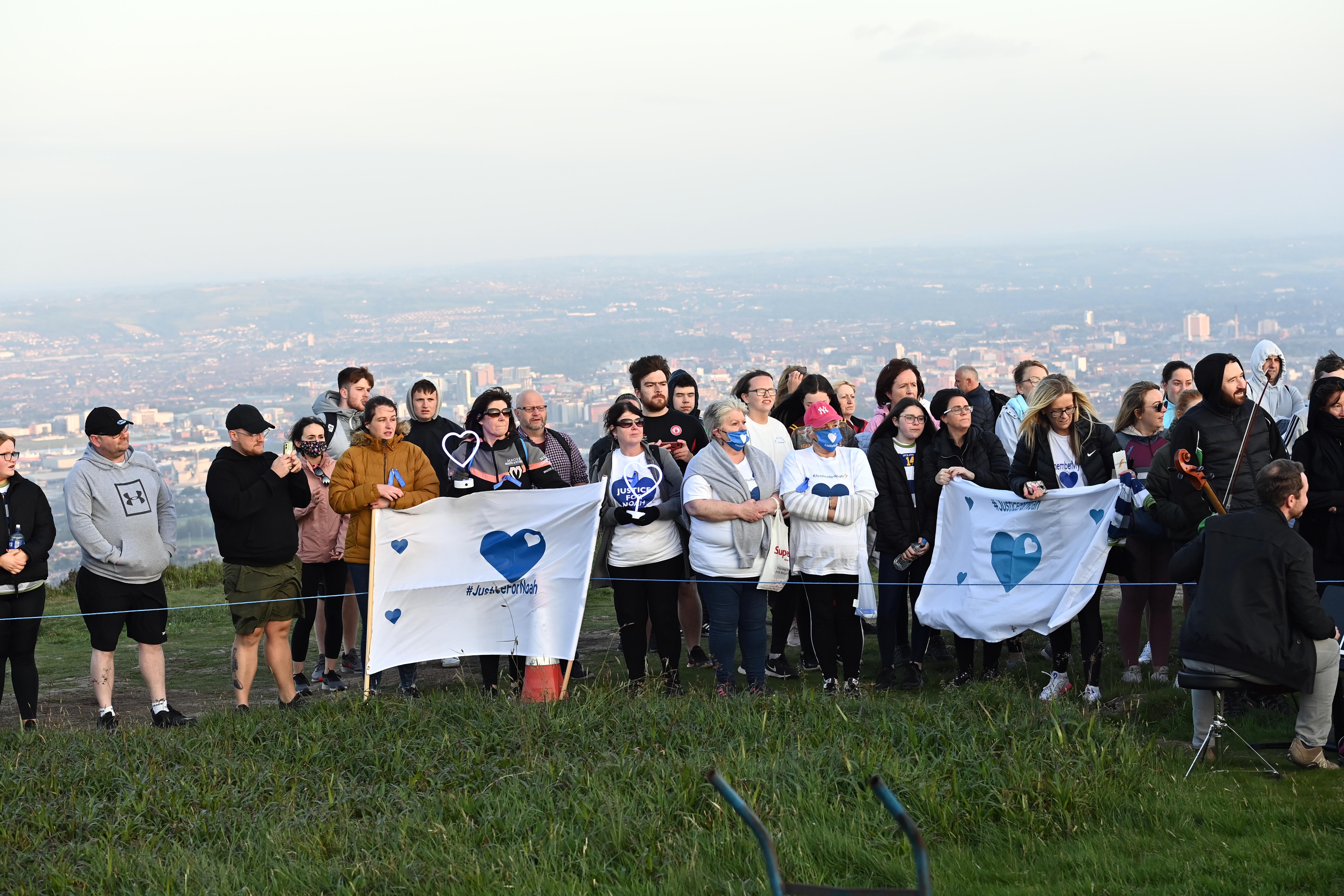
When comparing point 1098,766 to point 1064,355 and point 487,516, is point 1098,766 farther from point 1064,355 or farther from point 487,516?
point 1064,355

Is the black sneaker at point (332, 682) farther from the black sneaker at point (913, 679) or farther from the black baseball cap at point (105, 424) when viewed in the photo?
the black sneaker at point (913, 679)

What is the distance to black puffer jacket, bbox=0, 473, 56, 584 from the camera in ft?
30.3

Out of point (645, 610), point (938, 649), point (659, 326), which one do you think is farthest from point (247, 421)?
point (659, 326)

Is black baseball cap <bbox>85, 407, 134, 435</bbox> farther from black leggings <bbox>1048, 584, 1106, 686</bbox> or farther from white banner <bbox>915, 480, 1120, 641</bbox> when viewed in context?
black leggings <bbox>1048, 584, 1106, 686</bbox>

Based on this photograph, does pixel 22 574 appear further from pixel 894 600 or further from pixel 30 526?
pixel 894 600

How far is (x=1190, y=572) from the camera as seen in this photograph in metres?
7.30

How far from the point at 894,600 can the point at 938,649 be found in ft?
5.15

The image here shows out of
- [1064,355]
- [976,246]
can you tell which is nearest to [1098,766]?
[1064,355]

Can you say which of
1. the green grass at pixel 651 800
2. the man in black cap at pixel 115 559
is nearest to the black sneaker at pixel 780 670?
the green grass at pixel 651 800

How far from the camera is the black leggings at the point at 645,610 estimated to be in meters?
9.70

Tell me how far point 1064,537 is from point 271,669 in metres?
6.24

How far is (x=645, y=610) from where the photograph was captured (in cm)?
983

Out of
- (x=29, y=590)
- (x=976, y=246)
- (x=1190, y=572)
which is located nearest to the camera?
(x=1190, y=572)

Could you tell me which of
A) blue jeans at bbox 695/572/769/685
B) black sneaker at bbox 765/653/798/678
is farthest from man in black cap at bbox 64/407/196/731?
black sneaker at bbox 765/653/798/678
